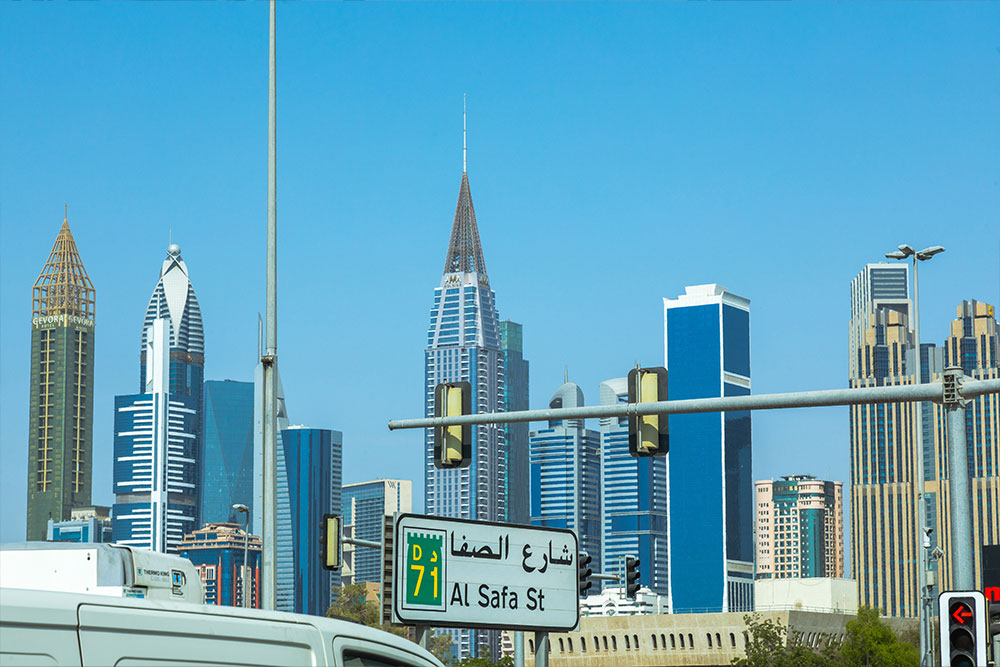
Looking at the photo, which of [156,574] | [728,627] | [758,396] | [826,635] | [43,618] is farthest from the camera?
[728,627]

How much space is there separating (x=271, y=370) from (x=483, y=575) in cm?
1187

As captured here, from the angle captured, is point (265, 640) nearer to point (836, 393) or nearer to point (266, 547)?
point (836, 393)

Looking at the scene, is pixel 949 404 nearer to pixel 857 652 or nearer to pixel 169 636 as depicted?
pixel 169 636

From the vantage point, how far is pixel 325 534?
99.0ft

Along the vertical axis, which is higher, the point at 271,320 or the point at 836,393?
the point at 271,320

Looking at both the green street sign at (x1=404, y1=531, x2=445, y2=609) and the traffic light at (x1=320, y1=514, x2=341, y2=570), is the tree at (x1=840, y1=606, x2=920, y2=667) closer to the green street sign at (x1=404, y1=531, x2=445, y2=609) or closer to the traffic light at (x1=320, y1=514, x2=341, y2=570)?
the traffic light at (x1=320, y1=514, x2=341, y2=570)

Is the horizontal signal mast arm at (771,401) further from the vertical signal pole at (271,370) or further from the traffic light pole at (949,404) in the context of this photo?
the vertical signal pole at (271,370)

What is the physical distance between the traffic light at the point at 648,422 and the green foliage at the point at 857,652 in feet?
228

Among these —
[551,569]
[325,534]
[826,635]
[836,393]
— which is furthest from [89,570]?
[826,635]

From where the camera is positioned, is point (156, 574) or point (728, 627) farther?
point (728, 627)

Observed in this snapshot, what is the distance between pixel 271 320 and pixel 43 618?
16801 mm

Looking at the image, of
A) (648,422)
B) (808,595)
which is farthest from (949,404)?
(808,595)

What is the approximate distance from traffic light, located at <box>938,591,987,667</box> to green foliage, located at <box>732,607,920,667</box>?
72752 millimetres

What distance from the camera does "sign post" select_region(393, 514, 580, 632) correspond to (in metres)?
10.0
